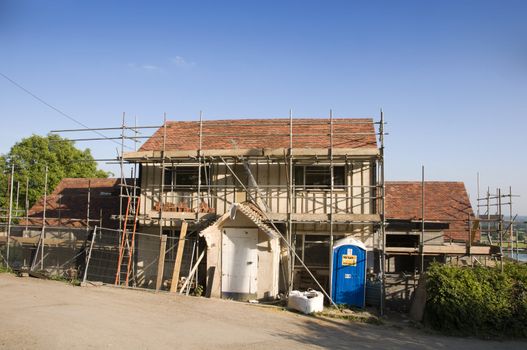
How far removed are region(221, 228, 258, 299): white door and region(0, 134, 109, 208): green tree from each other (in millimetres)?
25948

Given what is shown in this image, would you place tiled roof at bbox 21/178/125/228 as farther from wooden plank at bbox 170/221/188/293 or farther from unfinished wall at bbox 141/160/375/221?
wooden plank at bbox 170/221/188/293

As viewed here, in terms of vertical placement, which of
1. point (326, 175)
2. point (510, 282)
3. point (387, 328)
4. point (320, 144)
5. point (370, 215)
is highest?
point (320, 144)

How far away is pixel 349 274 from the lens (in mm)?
14961

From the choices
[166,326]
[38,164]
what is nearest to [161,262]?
[166,326]

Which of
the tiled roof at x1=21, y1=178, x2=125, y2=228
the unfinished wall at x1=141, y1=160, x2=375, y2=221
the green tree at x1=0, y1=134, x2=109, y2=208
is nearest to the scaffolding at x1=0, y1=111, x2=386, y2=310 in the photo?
the unfinished wall at x1=141, y1=160, x2=375, y2=221

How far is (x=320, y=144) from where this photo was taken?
17.5m

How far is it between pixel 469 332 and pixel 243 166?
917 centimetres

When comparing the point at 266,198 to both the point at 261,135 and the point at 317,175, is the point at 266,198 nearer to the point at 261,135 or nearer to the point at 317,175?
the point at 317,175

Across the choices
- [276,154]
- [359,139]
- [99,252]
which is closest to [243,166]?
[276,154]

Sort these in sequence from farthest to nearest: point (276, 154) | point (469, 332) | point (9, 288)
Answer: point (276, 154) < point (9, 288) < point (469, 332)

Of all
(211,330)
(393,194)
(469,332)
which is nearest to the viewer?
(211,330)

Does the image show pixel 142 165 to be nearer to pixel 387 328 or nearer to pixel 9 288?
pixel 9 288

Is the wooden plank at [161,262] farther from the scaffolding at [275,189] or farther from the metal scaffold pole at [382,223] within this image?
the metal scaffold pole at [382,223]

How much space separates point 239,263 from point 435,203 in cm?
1009
